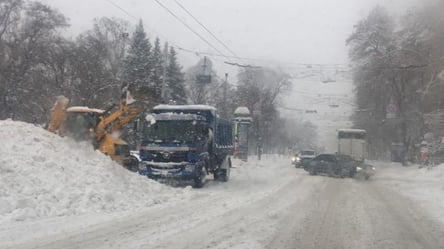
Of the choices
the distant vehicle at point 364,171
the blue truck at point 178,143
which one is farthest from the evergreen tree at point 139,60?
the blue truck at point 178,143

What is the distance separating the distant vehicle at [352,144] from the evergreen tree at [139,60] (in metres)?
26.1

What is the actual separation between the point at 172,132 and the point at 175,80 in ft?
172

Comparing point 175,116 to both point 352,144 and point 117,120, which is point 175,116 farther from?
point 352,144

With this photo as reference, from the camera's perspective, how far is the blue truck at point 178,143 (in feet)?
66.7

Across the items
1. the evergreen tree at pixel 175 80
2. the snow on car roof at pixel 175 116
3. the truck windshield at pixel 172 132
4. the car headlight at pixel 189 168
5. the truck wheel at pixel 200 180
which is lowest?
the truck wheel at pixel 200 180

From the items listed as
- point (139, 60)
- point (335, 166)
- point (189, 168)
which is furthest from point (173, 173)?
point (139, 60)

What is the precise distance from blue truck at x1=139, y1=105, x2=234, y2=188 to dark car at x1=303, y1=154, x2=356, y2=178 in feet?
42.8

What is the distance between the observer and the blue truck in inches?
800

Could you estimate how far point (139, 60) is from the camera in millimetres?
65312

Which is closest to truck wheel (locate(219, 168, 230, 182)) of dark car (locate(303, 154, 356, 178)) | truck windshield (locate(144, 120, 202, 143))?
truck windshield (locate(144, 120, 202, 143))

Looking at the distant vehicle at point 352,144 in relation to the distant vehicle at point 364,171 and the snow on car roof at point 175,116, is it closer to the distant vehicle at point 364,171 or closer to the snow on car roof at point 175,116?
the distant vehicle at point 364,171

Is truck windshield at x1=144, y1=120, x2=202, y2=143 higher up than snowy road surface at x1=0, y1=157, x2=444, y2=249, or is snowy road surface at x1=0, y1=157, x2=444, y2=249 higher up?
truck windshield at x1=144, y1=120, x2=202, y2=143

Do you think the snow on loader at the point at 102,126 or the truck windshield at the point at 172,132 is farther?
the snow on loader at the point at 102,126

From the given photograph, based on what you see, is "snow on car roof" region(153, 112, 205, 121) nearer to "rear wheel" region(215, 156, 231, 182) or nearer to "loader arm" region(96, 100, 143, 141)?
"loader arm" region(96, 100, 143, 141)
